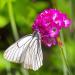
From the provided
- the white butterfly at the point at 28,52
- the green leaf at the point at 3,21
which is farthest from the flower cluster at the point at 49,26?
the green leaf at the point at 3,21

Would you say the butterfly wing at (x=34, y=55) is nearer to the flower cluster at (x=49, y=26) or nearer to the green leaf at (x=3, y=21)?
the flower cluster at (x=49, y=26)

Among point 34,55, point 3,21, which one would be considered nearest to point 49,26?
point 34,55

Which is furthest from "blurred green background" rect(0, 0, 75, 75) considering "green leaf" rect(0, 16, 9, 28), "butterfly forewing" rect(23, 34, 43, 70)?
"butterfly forewing" rect(23, 34, 43, 70)

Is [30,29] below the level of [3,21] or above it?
below

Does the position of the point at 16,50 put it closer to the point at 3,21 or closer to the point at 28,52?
the point at 28,52

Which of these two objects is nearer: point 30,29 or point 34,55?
point 34,55

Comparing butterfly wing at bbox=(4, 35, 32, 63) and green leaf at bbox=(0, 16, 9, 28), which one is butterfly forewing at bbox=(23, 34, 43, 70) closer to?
butterfly wing at bbox=(4, 35, 32, 63)

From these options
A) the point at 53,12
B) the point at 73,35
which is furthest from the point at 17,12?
the point at 53,12
